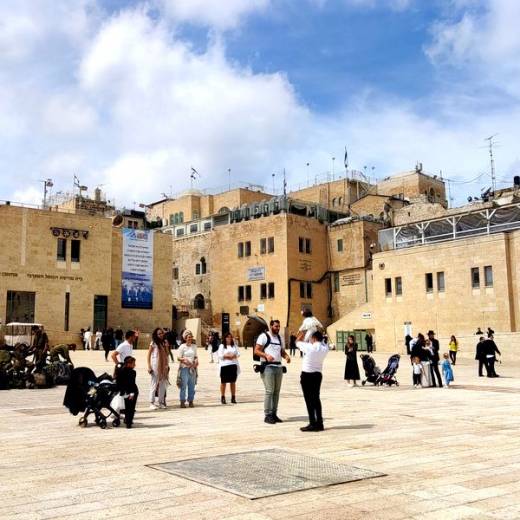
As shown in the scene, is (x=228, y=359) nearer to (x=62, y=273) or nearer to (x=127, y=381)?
(x=127, y=381)

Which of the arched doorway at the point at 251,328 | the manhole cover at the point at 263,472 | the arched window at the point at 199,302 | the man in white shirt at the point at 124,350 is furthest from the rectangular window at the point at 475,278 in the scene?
the manhole cover at the point at 263,472

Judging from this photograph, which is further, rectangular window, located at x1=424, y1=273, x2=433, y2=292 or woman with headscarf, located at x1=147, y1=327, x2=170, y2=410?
rectangular window, located at x1=424, y1=273, x2=433, y2=292

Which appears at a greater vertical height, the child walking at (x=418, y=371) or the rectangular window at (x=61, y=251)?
the rectangular window at (x=61, y=251)

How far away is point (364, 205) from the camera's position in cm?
5925

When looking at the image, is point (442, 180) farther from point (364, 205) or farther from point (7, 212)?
point (7, 212)

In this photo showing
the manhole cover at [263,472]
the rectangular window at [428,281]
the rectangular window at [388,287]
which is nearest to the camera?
the manhole cover at [263,472]

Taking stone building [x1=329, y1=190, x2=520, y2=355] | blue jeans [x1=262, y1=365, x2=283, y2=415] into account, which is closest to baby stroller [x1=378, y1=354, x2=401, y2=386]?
blue jeans [x1=262, y1=365, x2=283, y2=415]

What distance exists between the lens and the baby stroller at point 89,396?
9773mm

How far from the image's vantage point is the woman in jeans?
41.2ft

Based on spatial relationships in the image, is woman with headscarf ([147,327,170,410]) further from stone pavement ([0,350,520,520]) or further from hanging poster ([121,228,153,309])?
hanging poster ([121,228,153,309])

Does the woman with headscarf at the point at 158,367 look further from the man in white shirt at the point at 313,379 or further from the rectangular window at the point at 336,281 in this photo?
the rectangular window at the point at 336,281

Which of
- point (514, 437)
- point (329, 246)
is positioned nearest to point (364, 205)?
point (329, 246)

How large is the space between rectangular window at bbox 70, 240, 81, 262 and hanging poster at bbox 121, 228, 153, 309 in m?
3.88

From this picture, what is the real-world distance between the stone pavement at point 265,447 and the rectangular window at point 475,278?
78.0ft
